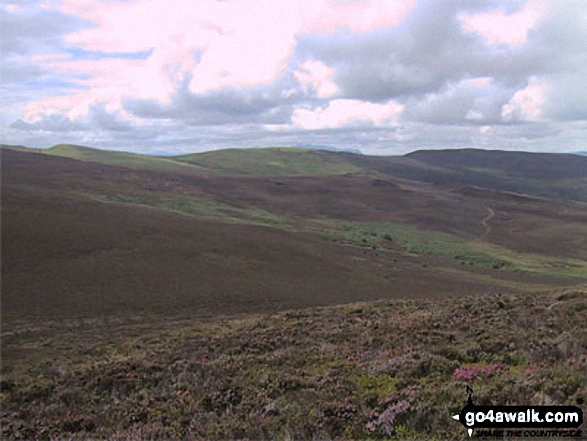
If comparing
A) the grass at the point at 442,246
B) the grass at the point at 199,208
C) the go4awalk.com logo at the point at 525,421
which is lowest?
the grass at the point at 442,246

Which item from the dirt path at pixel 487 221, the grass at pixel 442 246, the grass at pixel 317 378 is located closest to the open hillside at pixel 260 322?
the grass at pixel 317 378

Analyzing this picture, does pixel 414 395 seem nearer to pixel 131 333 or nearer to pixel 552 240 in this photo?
pixel 131 333

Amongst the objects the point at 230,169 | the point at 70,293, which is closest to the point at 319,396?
the point at 70,293

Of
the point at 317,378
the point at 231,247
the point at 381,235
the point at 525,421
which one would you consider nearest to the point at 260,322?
the point at 317,378

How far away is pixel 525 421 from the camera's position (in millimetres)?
7461

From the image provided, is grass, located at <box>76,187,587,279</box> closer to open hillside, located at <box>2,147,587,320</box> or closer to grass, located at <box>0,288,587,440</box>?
open hillside, located at <box>2,147,587,320</box>

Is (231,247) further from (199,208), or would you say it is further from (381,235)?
(381,235)

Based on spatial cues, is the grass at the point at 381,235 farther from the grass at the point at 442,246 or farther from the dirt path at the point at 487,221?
the dirt path at the point at 487,221

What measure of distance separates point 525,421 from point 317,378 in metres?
5.55

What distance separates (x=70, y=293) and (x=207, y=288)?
9.42 meters

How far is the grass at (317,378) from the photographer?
9.03 metres

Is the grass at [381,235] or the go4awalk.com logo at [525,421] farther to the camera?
the grass at [381,235]

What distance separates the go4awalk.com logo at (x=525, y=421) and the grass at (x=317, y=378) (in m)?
0.33

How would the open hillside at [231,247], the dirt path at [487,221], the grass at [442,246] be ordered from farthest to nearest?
the dirt path at [487,221], the grass at [442,246], the open hillside at [231,247]
